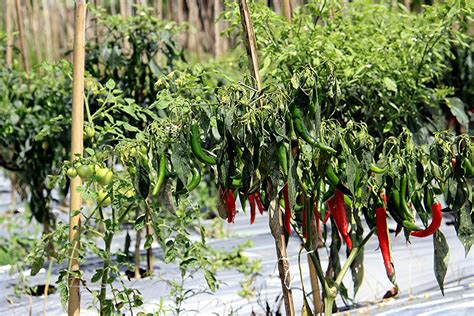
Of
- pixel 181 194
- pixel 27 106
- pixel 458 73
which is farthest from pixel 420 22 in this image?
pixel 27 106

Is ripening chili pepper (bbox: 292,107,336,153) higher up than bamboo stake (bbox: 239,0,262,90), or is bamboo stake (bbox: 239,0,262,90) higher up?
bamboo stake (bbox: 239,0,262,90)

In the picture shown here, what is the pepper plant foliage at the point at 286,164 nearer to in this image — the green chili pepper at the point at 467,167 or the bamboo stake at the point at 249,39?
the green chili pepper at the point at 467,167

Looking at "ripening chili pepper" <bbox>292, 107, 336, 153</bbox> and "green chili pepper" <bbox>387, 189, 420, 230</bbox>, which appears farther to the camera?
"green chili pepper" <bbox>387, 189, 420, 230</bbox>

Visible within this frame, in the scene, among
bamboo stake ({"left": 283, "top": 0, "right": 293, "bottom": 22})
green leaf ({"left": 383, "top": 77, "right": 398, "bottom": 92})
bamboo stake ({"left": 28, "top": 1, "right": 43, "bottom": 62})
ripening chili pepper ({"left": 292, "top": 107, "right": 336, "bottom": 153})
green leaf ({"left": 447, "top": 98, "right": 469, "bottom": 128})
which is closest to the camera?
ripening chili pepper ({"left": 292, "top": 107, "right": 336, "bottom": 153})

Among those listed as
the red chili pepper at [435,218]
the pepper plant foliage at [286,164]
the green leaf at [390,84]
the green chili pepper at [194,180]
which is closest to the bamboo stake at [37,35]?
the green leaf at [390,84]

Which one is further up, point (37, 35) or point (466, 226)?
point (37, 35)

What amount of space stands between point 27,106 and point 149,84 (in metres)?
0.59

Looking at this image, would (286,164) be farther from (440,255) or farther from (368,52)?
(368,52)

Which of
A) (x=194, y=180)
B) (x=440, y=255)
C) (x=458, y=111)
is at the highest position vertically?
(x=458, y=111)

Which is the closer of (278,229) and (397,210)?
(397,210)

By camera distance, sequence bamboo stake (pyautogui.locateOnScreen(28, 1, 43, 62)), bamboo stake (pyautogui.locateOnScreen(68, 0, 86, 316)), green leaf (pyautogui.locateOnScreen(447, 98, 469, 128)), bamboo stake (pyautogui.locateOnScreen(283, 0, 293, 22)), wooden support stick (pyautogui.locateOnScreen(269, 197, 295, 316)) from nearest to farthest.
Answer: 1. wooden support stick (pyautogui.locateOnScreen(269, 197, 295, 316))
2. bamboo stake (pyautogui.locateOnScreen(68, 0, 86, 316))
3. bamboo stake (pyautogui.locateOnScreen(283, 0, 293, 22))
4. green leaf (pyautogui.locateOnScreen(447, 98, 469, 128))
5. bamboo stake (pyautogui.locateOnScreen(28, 1, 43, 62))


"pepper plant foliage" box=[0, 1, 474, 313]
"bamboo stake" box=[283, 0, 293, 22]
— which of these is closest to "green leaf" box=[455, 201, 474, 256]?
"pepper plant foliage" box=[0, 1, 474, 313]

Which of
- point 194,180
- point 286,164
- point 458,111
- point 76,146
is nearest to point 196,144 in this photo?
point 194,180

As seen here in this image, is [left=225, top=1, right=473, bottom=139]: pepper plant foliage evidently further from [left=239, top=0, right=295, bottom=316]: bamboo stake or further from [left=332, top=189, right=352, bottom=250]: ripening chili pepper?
[left=332, top=189, right=352, bottom=250]: ripening chili pepper
